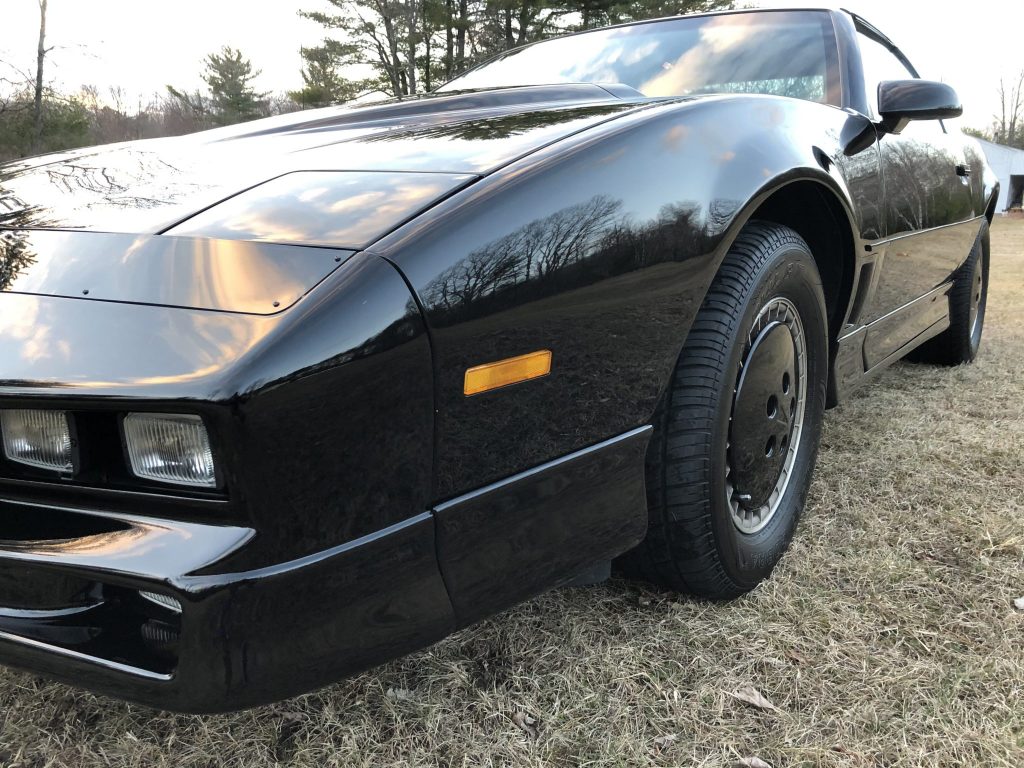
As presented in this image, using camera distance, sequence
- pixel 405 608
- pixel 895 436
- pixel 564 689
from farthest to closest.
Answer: pixel 895 436 → pixel 564 689 → pixel 405 608

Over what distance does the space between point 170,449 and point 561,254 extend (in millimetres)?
628

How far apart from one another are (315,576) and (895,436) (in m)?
2.55

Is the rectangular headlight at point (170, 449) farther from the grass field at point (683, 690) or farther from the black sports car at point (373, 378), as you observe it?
the grass field at point (683, 690)

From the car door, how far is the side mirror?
0.07 metres

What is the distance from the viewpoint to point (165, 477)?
964 mm

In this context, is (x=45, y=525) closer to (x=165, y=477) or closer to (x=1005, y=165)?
(x=165, y=477)

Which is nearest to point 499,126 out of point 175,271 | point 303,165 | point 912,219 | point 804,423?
point 303,165

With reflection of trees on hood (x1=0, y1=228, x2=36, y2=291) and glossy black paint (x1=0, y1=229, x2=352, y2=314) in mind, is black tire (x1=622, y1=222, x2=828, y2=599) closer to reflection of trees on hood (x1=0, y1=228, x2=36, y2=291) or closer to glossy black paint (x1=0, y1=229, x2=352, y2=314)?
glossy black paint (x1=0, y1=229, x2=352, y2=314)

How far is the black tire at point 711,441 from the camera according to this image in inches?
58.5

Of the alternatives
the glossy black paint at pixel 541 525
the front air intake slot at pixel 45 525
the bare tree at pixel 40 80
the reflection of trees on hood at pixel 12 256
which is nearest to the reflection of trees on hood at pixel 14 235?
the reflection of trees on hood at pixel 12 256

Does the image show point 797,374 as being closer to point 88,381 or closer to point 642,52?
point 642,52

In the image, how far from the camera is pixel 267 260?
3.38ft

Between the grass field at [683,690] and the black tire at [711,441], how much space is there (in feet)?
0.43

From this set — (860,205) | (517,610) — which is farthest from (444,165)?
(860,205)
